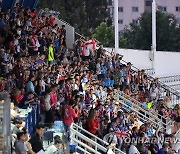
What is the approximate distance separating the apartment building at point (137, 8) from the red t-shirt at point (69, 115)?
45495 mm

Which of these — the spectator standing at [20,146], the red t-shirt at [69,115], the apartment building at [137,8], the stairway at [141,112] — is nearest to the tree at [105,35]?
the apartment building at [137,8]

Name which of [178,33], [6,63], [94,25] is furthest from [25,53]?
[94,25]

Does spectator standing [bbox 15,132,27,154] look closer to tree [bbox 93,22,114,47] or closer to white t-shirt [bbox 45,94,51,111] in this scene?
white t-shirt [bbox 45,94,51,111]

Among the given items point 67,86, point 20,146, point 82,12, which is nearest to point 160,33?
point 82,12

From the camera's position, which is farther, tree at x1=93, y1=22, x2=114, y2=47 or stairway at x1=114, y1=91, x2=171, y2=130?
tree at x1=93, y1=22, x2=114, y2=47

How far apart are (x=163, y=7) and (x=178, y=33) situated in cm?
1683

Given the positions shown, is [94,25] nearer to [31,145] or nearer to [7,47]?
[7,47]

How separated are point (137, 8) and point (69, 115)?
50000 millimetres

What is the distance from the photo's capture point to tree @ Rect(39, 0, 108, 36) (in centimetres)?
4803

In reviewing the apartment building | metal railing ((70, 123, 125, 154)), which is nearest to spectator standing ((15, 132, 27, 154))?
metal railing ((70, 123, 125, 154))

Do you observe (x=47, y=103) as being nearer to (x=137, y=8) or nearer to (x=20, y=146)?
(x=20, y=146)

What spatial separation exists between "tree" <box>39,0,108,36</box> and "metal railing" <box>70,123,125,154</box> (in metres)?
34.1

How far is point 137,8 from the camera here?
61500mm

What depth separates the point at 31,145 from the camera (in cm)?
877
